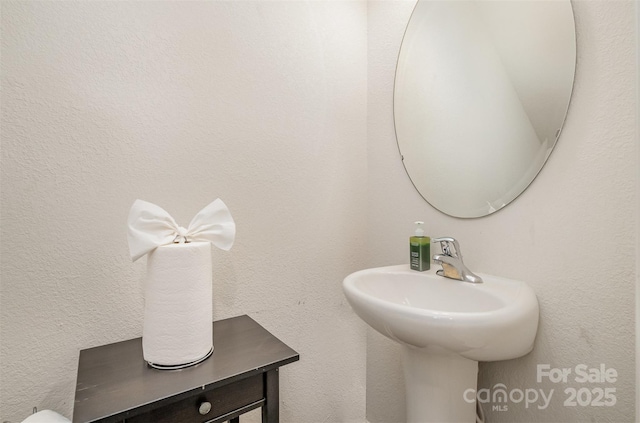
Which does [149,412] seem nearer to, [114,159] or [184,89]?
[114,159]

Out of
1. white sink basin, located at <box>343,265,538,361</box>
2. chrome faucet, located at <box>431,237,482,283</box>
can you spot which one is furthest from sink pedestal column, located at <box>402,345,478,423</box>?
chrome faucet, located at <box>431,237,482,283</box>

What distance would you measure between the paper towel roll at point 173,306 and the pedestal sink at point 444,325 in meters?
0.41

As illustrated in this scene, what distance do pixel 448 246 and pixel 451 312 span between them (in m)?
0.33

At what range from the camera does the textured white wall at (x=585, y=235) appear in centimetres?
67

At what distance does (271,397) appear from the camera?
2.34ft

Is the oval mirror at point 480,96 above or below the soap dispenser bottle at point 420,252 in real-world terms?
above

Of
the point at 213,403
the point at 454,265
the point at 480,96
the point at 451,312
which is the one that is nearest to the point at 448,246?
the point at 454,265

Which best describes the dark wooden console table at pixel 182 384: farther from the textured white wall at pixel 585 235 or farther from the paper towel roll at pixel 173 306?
the textured white wall at pixel 585 235

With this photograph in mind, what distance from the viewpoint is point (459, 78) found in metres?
0.98

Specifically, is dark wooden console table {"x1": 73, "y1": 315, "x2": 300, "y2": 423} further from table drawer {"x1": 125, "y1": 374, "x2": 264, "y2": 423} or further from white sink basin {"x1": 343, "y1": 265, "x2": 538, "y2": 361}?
white sink basin {"x1": 343, "y1": 265, "x2": 538, "y2": 361}

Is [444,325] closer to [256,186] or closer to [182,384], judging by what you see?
[182,384]

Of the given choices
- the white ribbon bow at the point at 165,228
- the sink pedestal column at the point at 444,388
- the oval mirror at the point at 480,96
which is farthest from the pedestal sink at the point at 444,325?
the white ribbon bow at the point at 165,228

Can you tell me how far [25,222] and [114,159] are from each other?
0.77 feet

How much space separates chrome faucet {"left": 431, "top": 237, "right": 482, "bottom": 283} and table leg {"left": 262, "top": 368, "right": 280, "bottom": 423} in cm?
58
